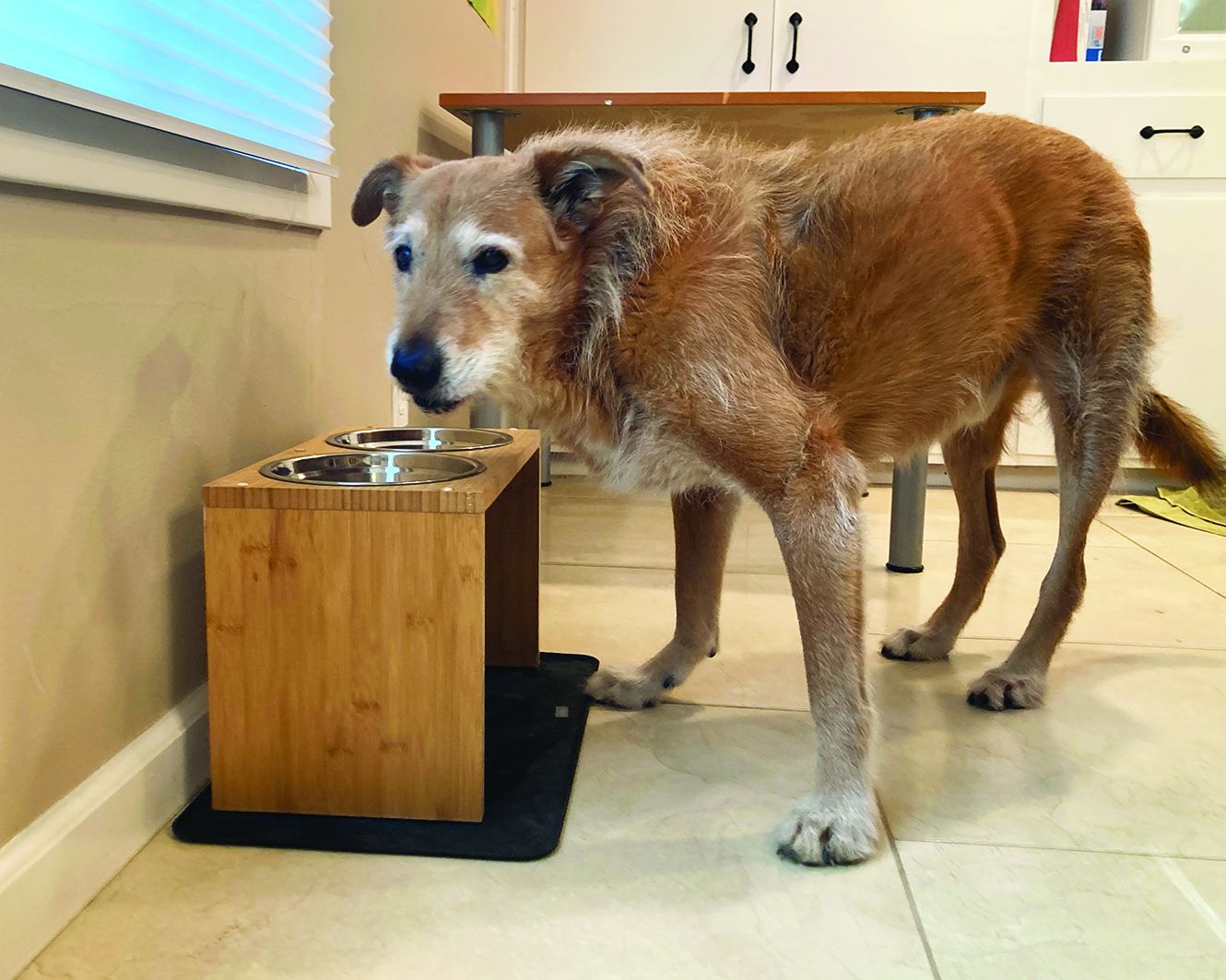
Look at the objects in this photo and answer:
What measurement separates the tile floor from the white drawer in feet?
7.43

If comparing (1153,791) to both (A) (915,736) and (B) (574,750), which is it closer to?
(A) (915,736)

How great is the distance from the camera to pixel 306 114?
1.46 metres

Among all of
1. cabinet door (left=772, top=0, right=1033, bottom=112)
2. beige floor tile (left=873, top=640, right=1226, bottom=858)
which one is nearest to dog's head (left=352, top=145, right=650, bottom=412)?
beige floor tile (left=873, top=640, right=1226, bottom=858)

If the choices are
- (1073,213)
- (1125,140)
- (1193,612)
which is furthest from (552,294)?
(1125,140)

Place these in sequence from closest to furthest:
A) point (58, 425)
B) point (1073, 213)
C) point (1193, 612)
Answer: point (58, 425)
point (1073, 213)
point (1193, 612)

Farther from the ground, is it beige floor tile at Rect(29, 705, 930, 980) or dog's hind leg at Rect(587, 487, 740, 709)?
dog's hind leg at Rect(587, 487, 740, 709)

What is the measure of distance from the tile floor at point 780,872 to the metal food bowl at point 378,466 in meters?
0.47

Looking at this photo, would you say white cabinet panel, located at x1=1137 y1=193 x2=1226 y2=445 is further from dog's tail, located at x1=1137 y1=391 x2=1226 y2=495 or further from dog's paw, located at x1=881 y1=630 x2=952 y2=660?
dog's paw, located at x1=881 y1=630 x2=952 y2=660

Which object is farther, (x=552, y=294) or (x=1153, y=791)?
(x=1153, y=791)

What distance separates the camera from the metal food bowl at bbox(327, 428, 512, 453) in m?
1.48

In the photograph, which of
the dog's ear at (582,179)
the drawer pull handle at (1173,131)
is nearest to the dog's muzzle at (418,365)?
the dog's ear at (582,179)

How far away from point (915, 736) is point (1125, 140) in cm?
282

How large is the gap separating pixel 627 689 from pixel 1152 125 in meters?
3.04

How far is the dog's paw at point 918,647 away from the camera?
1.79 metres
